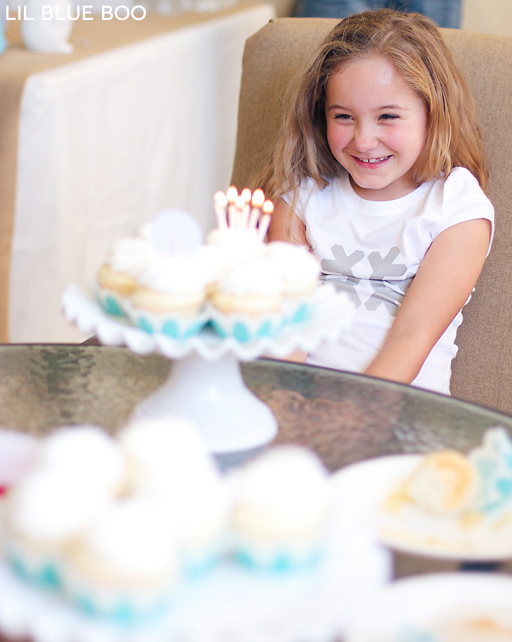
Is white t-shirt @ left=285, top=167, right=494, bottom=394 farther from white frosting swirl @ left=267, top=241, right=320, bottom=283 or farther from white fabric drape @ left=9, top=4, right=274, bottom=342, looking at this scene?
white fabric drape @ left=9, top=4, right=274, bottom=342

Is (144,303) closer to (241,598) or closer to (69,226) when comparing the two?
(241,598)

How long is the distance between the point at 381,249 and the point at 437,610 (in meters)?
0.84

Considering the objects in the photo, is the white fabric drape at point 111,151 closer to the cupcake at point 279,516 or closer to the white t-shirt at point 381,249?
the white t-shirt at point 381,249

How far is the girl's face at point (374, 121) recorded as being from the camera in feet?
3.99

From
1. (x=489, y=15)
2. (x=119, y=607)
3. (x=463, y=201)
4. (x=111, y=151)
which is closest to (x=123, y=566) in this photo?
(x=119, y=607)

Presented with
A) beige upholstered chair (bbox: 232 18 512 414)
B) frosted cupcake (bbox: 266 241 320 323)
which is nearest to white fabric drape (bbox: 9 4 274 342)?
beige upholstered chair (bbox: 232 18 512 414)

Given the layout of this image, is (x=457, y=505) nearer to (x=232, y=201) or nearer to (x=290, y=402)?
(x=290, y=402)

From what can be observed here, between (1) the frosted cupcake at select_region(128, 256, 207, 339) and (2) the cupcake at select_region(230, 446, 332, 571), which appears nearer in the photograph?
(2) the cupcake at select_region(230, 446, 332, 571)

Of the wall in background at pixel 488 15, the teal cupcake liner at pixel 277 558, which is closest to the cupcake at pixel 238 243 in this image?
the teal cupcake liner at pixel 277 558

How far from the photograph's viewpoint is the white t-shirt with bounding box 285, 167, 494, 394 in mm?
1242

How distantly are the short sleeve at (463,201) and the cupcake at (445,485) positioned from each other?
648 mm

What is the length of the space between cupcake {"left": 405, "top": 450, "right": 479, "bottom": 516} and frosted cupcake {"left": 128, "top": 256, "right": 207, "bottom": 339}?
0.25 metres

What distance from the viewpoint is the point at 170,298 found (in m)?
0.68

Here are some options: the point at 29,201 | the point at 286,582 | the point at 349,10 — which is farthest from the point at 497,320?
the point at 349,10
